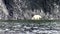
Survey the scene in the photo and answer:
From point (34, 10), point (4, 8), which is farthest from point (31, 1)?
point (4, 8)

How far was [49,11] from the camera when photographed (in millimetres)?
16797

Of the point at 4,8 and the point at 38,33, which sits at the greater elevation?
the point at 4,8

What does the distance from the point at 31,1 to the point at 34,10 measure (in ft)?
2.63

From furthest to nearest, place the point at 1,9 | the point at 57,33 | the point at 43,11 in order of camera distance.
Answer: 1. the point at 43,11
2. the point at 1,9
3. the point at 57,33

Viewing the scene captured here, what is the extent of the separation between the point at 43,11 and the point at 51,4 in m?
0.92

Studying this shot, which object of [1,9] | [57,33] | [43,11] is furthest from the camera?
[43,11]

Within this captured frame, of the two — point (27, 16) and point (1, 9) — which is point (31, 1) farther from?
point (1, 9)

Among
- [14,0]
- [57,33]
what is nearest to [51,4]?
[14,0]

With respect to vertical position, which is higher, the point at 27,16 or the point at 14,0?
the point at 14,0

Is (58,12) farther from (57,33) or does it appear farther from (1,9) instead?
(57,33)

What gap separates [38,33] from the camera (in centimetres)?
836

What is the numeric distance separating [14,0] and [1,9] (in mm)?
1459

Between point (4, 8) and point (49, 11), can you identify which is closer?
point (4, 8)

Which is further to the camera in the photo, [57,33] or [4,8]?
[4,8]
